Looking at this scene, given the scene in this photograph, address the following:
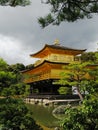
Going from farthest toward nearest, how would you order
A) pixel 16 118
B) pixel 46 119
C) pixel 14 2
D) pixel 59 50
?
pixel 59 50, pixel 46 119, pixel 16 118, pixel 14 2

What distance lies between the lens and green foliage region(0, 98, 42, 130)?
22.1 feet

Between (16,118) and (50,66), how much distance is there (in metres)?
24.4

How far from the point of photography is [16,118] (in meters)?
6.78

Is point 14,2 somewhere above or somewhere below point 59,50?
below

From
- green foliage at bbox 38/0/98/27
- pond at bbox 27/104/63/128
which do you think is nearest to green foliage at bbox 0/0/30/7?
green foliage at bbox 38/0/98/27

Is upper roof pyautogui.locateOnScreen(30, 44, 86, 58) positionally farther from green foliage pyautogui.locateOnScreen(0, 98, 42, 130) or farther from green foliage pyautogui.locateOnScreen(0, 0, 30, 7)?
green foliage pyautogui.locateOnScreen(0, 0, 30, 7)

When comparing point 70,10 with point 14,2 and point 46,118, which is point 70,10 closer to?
point 14,2

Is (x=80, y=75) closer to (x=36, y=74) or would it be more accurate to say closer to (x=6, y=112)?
(x=36, y=74)

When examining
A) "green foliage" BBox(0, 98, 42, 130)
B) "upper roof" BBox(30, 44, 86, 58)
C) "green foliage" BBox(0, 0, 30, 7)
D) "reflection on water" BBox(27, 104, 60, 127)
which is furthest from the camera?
"upper roof" BBox(30, 44, 86, 58)

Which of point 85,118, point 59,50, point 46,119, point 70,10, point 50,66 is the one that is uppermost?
point 59,50

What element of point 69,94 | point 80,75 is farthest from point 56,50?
point 80,75

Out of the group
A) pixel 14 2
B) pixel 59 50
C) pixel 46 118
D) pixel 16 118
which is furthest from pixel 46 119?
pixel 59 50

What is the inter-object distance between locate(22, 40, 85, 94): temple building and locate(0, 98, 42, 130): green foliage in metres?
23.2

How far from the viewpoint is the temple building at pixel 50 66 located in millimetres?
31109
